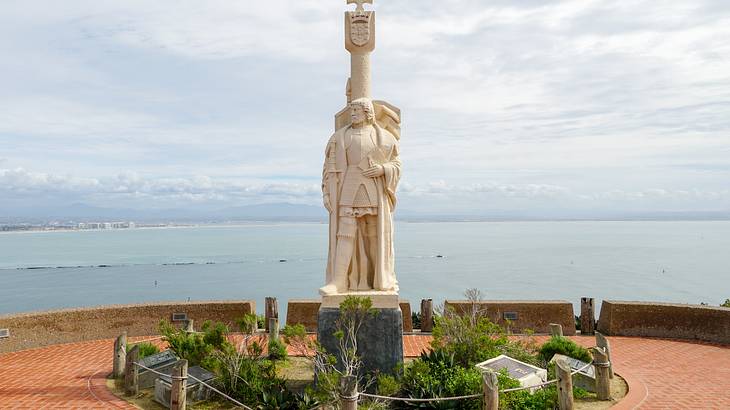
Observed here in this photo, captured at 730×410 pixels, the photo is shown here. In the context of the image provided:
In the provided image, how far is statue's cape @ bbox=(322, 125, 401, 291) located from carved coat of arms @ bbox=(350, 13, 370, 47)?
143 centimetres

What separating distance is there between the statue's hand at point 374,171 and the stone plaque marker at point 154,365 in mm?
4281

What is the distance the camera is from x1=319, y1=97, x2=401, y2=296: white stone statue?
8.92 metres

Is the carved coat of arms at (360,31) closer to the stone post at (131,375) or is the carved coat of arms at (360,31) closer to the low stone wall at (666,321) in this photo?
the stone post at (131,375)

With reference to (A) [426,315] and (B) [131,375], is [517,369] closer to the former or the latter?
(A) [426,315]

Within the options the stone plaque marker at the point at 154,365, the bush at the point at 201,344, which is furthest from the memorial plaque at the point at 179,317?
the bush at the point at 201,344

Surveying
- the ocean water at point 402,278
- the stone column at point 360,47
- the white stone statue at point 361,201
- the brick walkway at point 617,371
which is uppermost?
the stone column at point 360,47

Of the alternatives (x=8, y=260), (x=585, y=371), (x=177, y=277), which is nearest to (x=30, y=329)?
(x=585, y=371)

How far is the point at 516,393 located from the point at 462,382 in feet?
2.42

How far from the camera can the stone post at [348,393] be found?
20.9ft

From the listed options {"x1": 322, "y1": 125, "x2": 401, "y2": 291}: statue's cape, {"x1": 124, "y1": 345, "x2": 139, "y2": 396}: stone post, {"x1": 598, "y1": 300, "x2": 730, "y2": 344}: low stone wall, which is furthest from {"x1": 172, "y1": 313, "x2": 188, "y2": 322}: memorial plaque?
{"x1": 598, "y1": 300, "x2": 730, "y2": 344}: low stone wall

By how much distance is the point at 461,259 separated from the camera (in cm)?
7169

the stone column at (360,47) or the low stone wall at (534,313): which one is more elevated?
the stone column at (360,47)

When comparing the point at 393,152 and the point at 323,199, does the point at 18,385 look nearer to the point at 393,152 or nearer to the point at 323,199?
the point at 323,199

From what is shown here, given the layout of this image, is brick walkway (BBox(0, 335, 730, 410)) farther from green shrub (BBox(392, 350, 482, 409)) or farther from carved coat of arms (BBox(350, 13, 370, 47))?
carved coat of arms (BBox(350, 13, 370, 47))
